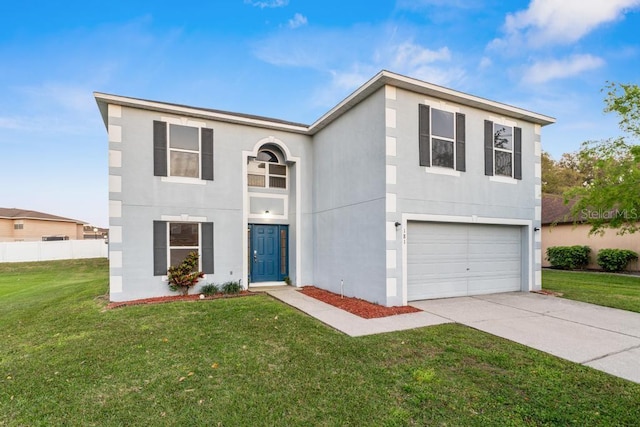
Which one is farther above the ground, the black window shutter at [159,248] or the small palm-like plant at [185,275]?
the black window shutter at [159,248]

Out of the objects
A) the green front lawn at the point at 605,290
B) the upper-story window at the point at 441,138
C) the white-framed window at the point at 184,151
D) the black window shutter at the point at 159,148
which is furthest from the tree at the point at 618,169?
the black window shutter at the point at 159,148

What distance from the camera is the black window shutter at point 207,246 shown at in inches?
368

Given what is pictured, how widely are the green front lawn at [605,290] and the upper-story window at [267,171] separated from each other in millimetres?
9256

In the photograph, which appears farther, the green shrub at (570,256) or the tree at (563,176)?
the tree at (563,176)

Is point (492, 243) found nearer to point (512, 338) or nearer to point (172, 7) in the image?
point (512, 338)

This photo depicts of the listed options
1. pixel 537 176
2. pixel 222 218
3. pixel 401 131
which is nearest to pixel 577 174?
pixel 537 176

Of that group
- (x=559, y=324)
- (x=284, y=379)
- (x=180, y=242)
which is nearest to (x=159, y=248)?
(x=180, y=242)

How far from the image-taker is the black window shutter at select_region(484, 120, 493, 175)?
8.97 metres

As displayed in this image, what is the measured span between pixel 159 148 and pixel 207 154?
128 centimetres

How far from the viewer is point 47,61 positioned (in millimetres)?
12047

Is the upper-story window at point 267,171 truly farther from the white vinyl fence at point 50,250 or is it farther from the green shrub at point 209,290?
the white vinyl fence at point 50,250

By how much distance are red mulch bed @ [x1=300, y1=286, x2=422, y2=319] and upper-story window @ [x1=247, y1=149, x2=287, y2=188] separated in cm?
409

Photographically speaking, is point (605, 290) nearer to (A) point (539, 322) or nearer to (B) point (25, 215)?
(A) point (539, 322)

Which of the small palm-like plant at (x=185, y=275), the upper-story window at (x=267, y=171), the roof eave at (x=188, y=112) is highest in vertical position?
the roof eave at (x=188, y=112)
